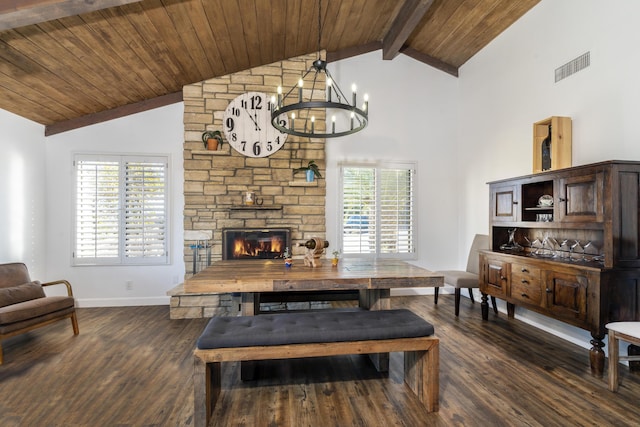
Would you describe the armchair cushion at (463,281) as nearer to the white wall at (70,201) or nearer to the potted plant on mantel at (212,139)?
the potted plant on mantel at (212,139)

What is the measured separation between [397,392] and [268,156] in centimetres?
354

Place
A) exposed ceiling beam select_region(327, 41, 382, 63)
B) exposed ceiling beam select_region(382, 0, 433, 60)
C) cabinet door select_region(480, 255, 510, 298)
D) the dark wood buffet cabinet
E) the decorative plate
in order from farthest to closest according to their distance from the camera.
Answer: exposed ceiling beam select_region(327, 41, 382, 63) < exposed ceiling beam select_region(382, 0, 433, 60) < cabinet door select_region(480, 255, 510, 298) < the decorative plate < the dark wood buffet cabinet

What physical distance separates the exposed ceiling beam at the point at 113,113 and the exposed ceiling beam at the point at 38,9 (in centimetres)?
231

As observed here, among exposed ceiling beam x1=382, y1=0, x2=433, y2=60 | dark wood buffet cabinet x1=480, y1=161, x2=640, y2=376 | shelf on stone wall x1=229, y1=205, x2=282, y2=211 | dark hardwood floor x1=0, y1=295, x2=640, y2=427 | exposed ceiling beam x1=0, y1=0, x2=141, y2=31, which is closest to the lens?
dark hardwood floor x1=0, y1=295, x2=640, y2=427

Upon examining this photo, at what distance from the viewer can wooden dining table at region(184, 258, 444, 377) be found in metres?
2.25

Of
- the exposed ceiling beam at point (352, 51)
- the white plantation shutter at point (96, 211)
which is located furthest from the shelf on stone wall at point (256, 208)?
the exposed ceiling beam at point (352, 51)

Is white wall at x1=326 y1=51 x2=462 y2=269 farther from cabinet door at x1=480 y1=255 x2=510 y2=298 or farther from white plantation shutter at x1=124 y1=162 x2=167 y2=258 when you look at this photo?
white plantation shutter at x1=124 y1=162 x2=167 y2=258

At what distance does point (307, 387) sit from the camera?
2.39 m

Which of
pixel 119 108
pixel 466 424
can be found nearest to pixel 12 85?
pixel 119 108

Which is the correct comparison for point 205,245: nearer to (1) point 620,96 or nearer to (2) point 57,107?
(2) point 57,107

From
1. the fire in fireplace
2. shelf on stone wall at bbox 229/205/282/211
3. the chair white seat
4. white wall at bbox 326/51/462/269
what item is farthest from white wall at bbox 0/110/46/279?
the chair white seat

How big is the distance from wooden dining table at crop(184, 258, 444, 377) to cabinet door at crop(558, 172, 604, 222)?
1.53 meters

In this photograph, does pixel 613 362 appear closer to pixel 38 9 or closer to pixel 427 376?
pixel 427 376

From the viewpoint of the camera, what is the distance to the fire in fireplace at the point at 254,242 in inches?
181
